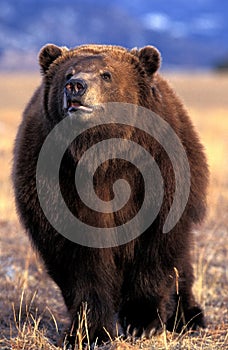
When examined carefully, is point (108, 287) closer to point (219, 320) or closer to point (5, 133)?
point (219, 320)

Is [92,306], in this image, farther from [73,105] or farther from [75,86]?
[75,86]

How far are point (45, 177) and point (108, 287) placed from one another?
3.07ft

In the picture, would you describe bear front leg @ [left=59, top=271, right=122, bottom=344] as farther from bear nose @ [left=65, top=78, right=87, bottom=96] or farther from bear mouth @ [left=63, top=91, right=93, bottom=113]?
bear nose @ [left=65, top=78, right=87, bottom=96]

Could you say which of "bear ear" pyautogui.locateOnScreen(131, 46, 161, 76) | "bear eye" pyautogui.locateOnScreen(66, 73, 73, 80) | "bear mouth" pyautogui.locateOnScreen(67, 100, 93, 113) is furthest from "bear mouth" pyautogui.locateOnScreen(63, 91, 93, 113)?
"bear ear" pyautogui.locateOnScreen(131, 46, 161, 76)

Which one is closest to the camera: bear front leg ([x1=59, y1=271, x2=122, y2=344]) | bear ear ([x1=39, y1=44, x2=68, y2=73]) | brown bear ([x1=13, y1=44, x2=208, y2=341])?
brown bear ([x1=13, y1=44, x2=208, y2=341])

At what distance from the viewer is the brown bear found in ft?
17.0

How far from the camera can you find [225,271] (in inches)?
303

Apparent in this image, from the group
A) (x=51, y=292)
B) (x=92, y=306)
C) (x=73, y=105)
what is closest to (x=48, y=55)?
(x=73, y=105)

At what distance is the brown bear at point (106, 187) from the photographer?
5191mm

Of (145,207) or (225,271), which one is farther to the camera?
(225,271)

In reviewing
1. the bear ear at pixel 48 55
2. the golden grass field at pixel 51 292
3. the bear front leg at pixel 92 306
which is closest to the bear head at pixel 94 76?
the bear ear at pixel 48 55

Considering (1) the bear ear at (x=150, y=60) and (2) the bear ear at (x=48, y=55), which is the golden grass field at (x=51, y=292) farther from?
(1) the bear ear at (x=150, y=60)

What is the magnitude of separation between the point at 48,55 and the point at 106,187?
4.01 feet

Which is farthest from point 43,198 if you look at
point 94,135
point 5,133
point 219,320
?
point 5,133
